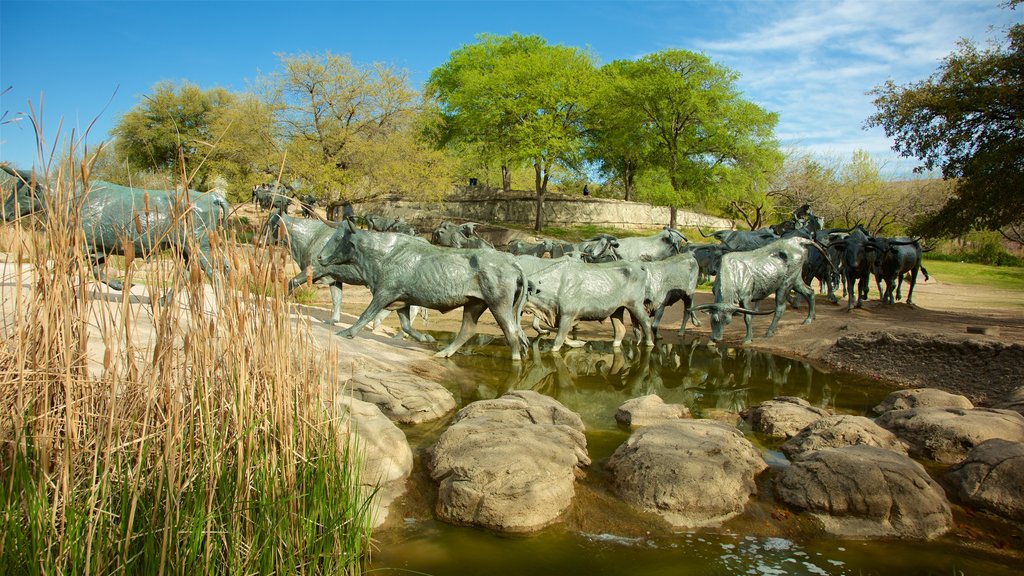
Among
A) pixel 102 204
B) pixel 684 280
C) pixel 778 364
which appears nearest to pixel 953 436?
pixel 778 364

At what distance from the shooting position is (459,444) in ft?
18.4

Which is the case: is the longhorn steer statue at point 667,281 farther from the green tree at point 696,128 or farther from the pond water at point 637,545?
the green tree at point 696,128

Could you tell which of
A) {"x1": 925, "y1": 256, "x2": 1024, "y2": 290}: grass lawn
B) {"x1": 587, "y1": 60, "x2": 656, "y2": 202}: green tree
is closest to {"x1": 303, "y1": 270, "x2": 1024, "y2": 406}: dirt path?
{"x1": 925, "y1": 256, "x2": 1024, "y2": 290}: grass lawn

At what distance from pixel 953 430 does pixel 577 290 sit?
683 cm

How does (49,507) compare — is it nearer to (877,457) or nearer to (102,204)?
(877,457)

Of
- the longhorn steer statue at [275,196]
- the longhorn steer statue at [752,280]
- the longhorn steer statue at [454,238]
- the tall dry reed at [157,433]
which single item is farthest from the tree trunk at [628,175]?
the tall dry reed at [157,433]

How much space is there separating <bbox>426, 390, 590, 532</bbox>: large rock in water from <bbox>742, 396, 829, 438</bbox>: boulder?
255 centimetres

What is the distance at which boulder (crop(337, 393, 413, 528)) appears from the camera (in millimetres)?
4852

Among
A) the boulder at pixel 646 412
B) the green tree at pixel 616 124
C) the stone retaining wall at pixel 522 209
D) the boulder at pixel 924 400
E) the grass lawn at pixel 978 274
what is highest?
the green tree at pixel 616 124

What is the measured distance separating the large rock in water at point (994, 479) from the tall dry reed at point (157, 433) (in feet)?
16.8

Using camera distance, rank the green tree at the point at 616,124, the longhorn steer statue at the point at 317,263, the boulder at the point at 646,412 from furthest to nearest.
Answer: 1. the green tree at the point at 616,124
2. the longhorn steer statue at the point at 317,263
3. the boulder at the point at 646,412

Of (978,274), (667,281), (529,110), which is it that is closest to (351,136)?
(529,110)

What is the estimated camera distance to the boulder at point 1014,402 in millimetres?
7653

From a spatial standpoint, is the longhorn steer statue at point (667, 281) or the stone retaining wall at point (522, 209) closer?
the longhorn steer statue at point (667, 281)
